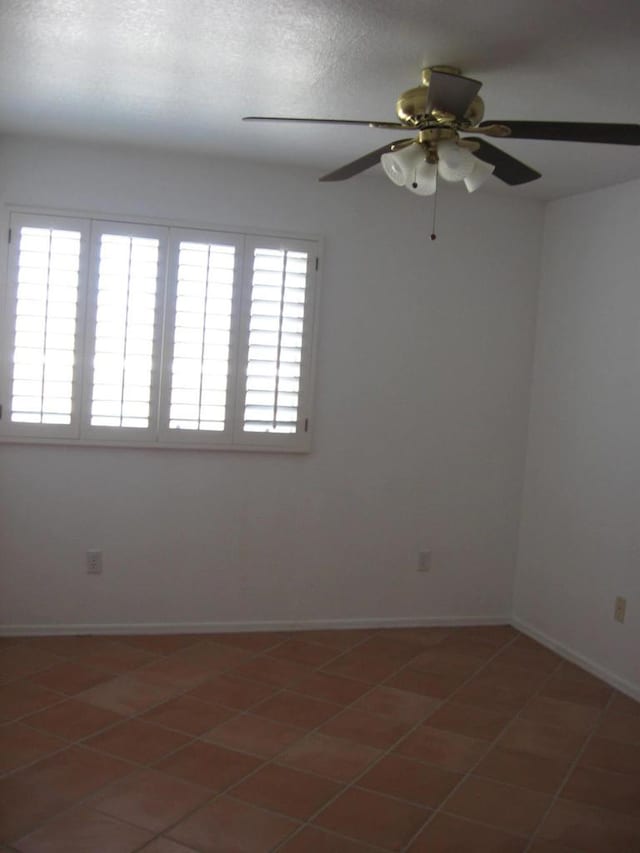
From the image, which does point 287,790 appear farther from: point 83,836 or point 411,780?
point 83,836

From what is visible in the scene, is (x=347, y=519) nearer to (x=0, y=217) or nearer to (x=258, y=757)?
(x=258, y=757)

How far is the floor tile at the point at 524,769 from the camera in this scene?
3.11 meters

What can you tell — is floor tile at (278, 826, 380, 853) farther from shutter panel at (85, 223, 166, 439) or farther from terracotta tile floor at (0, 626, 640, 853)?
shutter panel at (85, 223, 166, 439)

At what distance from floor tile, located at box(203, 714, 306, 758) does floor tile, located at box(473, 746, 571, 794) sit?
732 mm

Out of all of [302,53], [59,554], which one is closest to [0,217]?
[59,554]

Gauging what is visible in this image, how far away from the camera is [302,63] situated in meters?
2.91

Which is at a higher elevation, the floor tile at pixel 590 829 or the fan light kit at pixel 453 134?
the fan light kit at pixel 453 134

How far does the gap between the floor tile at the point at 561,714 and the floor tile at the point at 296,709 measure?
33.8 inches

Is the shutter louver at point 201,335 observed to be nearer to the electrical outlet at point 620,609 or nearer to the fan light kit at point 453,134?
the fan light kit at point 453,134

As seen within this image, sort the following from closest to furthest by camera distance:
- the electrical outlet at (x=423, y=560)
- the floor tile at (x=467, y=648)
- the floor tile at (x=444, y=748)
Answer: the floor tile at (x=444, y=748) < the floor tile at (x=467, y=648) < the electrical outlet at (x=423, y=560)

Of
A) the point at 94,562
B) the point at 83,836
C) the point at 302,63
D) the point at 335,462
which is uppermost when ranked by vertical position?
the point at 302,63

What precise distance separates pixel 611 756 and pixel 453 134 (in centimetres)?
243

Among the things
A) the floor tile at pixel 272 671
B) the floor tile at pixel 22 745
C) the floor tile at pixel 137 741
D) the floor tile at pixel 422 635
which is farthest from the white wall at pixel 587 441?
the floor tile at pixel 22 745

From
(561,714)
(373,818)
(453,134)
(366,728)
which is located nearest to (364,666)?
(366,728)
